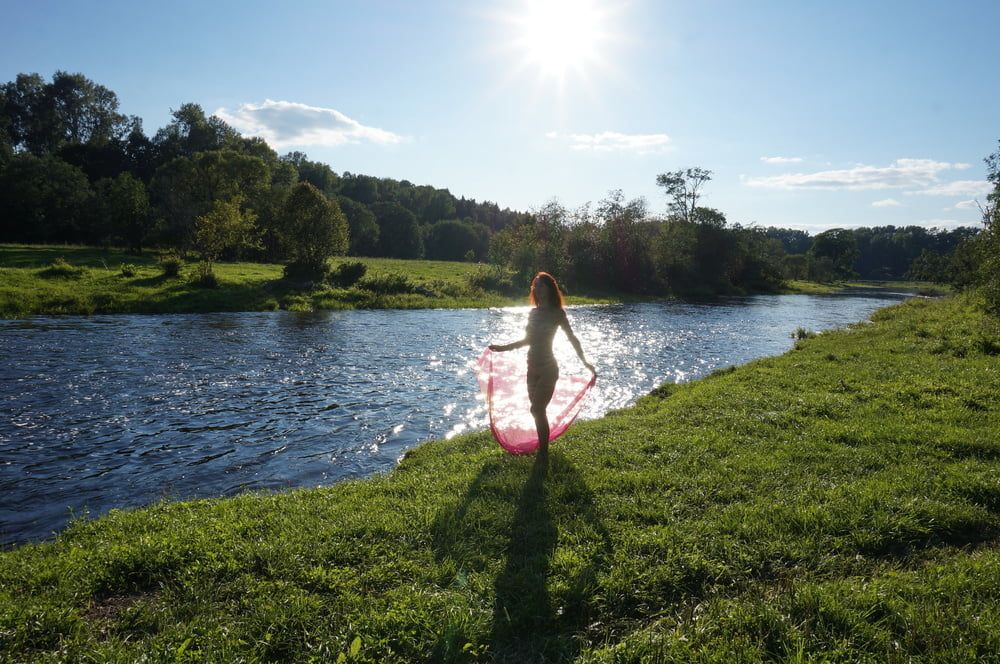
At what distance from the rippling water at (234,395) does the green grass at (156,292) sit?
3.16 metres

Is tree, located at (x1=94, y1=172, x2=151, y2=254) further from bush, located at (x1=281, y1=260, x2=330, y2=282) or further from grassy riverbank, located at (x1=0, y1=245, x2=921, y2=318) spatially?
bush, located at (x1=281, y1=260, x2=330, y2=282)

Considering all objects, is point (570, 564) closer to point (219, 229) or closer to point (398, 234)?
point (219, 229)

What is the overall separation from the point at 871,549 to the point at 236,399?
1526 cm

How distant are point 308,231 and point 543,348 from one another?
42.3m

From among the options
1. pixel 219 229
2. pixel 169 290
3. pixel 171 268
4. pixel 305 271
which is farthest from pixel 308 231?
pixel 169 290

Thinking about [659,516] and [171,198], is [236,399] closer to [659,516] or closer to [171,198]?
[659,516]

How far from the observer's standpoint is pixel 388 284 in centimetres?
4775

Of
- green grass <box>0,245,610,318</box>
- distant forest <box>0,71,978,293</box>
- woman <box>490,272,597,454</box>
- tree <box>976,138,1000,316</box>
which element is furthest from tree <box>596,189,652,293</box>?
woman <box>490,272,597,454</box>

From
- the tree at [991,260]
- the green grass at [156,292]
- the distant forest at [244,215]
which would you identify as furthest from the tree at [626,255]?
the tree at [991,260]

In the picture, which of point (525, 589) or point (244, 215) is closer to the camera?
point (525, 589)

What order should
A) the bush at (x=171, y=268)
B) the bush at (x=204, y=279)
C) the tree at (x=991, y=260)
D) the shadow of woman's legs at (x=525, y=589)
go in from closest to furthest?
the shadow of woman's legs at (x=525, y=589) < the tree at (x=991, y=260) < the bush at (x=204, y=279) < the bush at (x=171, y=268)

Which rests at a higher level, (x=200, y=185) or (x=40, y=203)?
(x=200, y=185)

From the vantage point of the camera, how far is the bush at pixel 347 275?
47.1 metres

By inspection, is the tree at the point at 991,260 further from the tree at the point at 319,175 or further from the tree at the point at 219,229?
the tree at the point at 319,175
